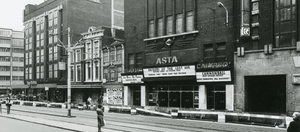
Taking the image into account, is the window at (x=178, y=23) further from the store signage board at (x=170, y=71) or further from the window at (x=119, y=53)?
the window at (x=119, y=53)

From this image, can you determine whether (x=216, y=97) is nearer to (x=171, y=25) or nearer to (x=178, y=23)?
(x=178, y=23)

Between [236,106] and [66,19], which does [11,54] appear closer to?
[66,19]

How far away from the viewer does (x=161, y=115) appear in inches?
1174

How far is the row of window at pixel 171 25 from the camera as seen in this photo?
113 ft

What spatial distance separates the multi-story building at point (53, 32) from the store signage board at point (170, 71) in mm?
20494

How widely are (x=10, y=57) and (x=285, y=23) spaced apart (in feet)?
286

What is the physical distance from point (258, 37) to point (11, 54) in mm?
84771

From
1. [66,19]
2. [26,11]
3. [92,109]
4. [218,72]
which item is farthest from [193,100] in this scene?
[26,11]

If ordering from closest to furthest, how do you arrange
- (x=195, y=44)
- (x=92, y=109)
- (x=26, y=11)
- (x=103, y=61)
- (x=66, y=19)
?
(x=195, y=44) < (x=92, y=109) < (x=103, y=61) < (x=66, y=19) < (x=26, y=11)

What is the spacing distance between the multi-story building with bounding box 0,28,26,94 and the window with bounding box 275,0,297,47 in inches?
3332

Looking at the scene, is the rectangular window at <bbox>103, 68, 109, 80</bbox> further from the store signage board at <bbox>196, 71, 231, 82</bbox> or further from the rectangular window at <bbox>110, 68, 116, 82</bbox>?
the store signage board at <bbox>196, 71, 231, 82</bbox>

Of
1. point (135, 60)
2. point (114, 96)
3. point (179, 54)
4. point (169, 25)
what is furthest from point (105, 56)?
point (179, 54)

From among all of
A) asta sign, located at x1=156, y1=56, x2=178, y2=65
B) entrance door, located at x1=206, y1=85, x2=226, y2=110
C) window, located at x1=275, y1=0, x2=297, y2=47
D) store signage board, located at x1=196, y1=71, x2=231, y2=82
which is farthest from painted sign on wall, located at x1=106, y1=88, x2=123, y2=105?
window, located at x1=275, y1=0, x2=297, y2=47

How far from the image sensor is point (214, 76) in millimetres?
30484
